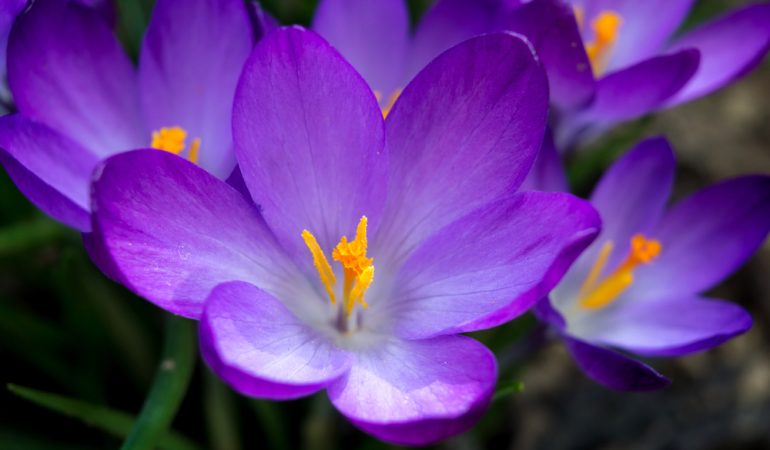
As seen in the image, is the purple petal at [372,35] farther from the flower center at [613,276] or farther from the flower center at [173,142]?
the flower center at [613,276]

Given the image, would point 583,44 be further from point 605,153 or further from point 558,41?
point 605,153

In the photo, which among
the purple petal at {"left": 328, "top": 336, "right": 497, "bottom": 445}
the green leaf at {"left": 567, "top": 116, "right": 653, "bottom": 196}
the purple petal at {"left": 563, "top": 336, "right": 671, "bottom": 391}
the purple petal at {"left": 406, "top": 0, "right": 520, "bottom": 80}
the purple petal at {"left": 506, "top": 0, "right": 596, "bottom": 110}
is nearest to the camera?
the purple petal at {"left": 328, "top": 336, "right": 497, "bottom": 445}

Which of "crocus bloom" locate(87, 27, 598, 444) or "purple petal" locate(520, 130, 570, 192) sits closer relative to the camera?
"crocus bloom" locate(87, 27, 598, 444)

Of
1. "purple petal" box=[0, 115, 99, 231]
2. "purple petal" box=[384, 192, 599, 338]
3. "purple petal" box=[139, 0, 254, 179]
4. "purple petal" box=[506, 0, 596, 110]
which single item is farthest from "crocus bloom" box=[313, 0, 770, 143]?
"purple petal" box=[0, 115, 99, 231]

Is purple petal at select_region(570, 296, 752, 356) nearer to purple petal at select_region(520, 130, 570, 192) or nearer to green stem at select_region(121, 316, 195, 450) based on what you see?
purple petal at select_region(520, 130, 570, 192)

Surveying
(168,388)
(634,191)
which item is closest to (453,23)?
(634,191)

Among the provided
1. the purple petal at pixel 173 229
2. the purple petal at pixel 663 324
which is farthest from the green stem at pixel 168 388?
the purple petal at pixel 663 324
